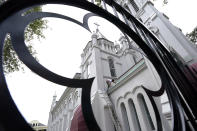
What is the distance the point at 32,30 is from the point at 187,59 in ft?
31.8

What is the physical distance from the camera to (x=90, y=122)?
0.54m

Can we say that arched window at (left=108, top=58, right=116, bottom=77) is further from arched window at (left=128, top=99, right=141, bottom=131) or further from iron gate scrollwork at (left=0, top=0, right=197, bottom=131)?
iron gate scrollwork at (left=0, top=0, right=197, bottom=131)

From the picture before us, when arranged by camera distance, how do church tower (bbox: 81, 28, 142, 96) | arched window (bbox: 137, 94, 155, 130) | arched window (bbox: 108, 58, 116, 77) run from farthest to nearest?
arched window (bbox: 108, 58, 116, 77), church tower (bbox: 81, 28, 142, 96), arched window (bbox: 137, 94, 155, 130)

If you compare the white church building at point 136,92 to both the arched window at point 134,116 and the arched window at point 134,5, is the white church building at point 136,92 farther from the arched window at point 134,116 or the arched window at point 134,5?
the arched window at point 134,5

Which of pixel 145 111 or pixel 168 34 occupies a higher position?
pixel 168 34

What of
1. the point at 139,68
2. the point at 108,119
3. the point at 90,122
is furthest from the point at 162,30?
the point at 90,122

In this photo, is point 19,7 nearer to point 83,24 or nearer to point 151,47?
point 83,24

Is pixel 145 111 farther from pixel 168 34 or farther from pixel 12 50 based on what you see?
pixel 12 50

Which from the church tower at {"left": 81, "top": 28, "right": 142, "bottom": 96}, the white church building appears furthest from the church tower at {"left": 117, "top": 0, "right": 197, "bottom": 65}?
the church tower at {"left": 81, "top": 28, "right": 142, "bottom": 96}

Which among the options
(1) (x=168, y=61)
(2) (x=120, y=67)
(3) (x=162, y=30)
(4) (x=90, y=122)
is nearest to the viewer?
(4) (x=90, y=122)

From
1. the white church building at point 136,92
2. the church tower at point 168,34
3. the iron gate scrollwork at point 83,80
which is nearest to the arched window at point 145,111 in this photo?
the white church building at point 136,92

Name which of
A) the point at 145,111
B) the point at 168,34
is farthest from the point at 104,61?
the point at 145,111

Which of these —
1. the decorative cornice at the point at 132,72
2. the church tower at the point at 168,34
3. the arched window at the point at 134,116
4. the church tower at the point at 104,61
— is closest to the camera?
the church tower at the point at 168,34

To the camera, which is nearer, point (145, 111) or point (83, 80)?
point (83, 80)
